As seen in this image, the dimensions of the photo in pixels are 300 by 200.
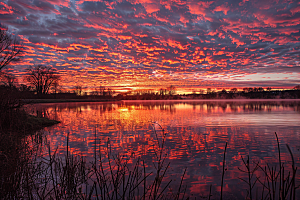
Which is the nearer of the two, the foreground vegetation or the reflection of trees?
the foreground vegetation

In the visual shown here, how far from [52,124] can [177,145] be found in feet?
49.4

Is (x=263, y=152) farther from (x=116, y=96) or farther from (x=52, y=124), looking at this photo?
(x=116, y=96)

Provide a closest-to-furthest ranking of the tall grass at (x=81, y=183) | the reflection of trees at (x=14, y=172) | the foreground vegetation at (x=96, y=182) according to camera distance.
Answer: the foreground vegetation at (x=96, y=182) < the tall grass at (x=81, y=183) < the reflection of trees at (x=14, y=172)

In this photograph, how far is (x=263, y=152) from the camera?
34.2 feet

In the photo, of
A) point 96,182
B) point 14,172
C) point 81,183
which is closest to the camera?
point 14,172

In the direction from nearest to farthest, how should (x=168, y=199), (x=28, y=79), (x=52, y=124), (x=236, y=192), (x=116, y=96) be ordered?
(x=168, y=199) < (x=236, y=192) < (x=52, y=124) < (x=28, y=79) < (x=116, y=96)

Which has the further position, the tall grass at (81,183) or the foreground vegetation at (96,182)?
the tall grass at (81,183)

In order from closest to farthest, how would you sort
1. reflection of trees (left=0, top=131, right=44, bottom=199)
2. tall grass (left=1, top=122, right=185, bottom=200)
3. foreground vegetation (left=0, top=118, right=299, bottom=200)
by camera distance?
foreground vegetation (left=0, top=118, right=299, bottom=200), tall grass (left=1, top=122, right=185, bottom=200), reflection of trees (left=0, top=131, right=44, bottom=199)

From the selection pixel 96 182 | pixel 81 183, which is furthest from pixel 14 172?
pixel 81 183

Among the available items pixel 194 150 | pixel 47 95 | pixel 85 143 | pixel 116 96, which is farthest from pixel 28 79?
pixel 116 96

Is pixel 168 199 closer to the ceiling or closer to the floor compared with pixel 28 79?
closer to the floor

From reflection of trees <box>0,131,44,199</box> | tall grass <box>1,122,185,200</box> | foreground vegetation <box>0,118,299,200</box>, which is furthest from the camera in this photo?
reflection of trees <box>0,131,44,199</box>

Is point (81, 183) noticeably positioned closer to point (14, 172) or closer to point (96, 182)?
point (96, 182)

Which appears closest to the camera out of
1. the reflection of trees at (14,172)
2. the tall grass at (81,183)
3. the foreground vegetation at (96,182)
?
the foreground vegetation at (96,182)
